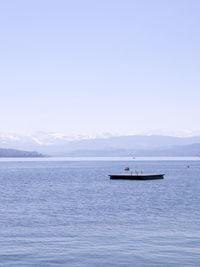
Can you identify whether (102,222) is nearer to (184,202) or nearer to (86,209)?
(86,209)

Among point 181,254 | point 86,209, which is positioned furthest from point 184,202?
point 181,254

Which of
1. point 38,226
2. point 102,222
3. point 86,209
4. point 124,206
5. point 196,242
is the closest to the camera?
point 196,242

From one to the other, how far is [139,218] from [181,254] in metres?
17.0

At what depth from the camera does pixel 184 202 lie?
6481 centimetres

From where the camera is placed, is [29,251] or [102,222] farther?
[102,222]

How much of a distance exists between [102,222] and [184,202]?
77.5 ft

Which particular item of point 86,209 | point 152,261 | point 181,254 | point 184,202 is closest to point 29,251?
point 152,261

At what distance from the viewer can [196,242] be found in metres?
34.0

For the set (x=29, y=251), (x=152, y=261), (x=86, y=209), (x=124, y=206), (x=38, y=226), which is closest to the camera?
(x=152, y=261)

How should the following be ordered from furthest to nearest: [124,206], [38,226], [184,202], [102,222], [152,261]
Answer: [184,202]
[124,206]
[102,222]
[38,226]
[152,261]

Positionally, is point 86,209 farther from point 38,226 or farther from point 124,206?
point 38,226

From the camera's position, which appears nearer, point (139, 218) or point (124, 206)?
point (139, 218)

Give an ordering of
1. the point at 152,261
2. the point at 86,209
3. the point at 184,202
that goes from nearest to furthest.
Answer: the point at 152,261 → the point at 86,209 → the point at 184,202

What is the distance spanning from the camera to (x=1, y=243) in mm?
34250
